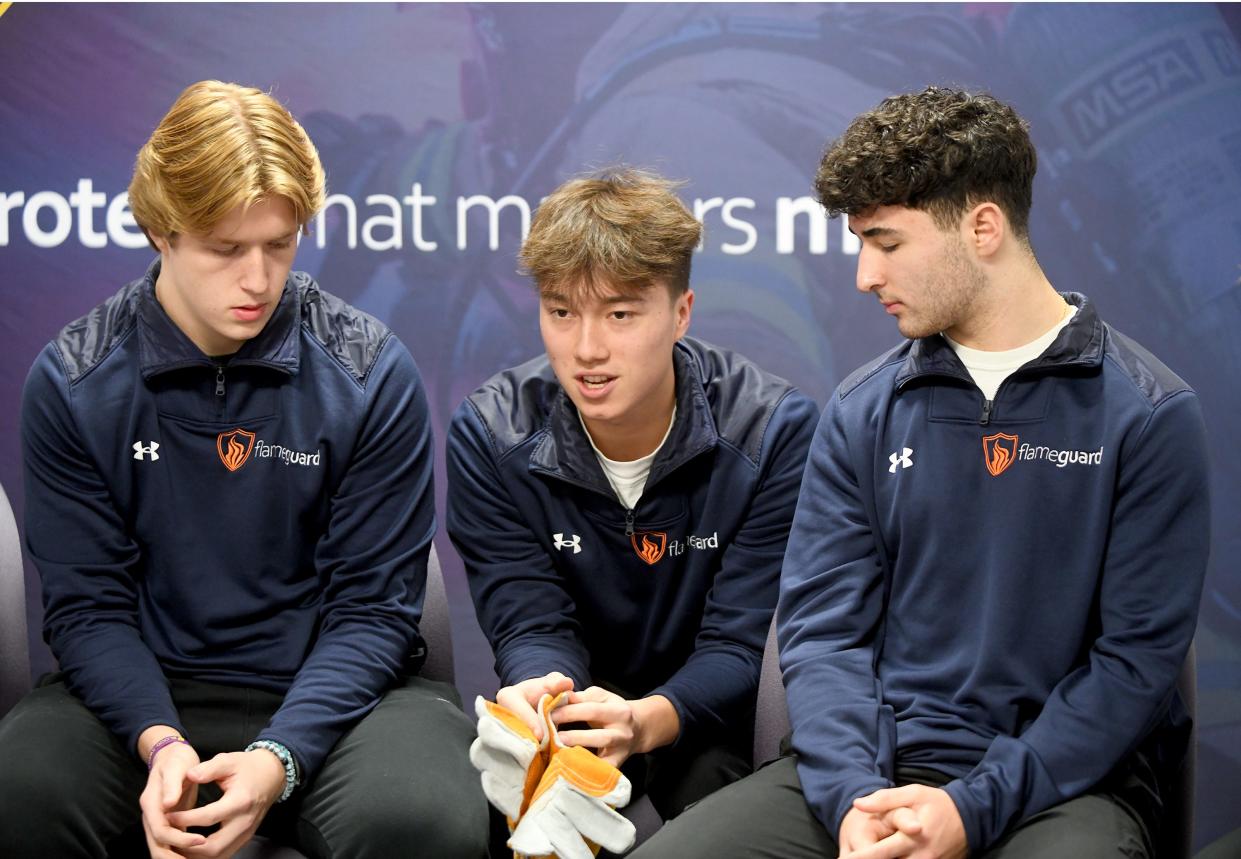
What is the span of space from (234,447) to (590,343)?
61 cm

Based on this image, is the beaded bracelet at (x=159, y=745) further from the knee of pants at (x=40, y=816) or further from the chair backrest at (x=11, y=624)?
the chair backrest at (x=11, y=624)

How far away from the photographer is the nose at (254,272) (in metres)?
2.26

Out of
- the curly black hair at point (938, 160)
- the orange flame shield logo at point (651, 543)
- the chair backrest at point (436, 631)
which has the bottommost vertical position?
the chair backrest at point (436, 631)

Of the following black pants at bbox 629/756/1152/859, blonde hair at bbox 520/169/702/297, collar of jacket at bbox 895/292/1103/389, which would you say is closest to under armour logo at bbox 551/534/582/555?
blonde hair at bbox 520/169/702/297

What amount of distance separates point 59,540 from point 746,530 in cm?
113

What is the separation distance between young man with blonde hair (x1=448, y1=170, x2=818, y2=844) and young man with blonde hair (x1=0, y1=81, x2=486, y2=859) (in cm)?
14

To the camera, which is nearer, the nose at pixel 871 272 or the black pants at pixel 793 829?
the black pants at pixel 793 829

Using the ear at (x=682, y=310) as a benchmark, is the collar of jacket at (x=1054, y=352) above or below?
below

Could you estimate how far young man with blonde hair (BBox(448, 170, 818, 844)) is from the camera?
2381 millimetres

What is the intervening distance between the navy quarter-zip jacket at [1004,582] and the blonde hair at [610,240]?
0.43 meters

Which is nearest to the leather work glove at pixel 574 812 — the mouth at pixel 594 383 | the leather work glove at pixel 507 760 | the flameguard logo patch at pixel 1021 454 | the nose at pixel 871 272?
the leather work glove at pixel 507 760

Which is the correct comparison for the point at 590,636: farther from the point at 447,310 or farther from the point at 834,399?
the point at 447,310

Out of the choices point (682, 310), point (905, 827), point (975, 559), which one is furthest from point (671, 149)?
point (905, 827)

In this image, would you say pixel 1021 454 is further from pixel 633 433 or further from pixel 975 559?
pixel 633 433
